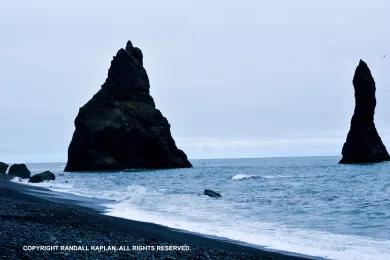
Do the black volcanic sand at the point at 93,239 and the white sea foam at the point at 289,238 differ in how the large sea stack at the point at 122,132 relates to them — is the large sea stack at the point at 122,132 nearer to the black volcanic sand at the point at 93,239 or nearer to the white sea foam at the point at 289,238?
the white sea foam at the point at 289,238

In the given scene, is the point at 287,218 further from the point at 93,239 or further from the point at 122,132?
the point at 122,132

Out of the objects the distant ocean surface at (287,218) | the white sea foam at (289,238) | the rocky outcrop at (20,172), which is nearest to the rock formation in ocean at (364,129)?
the rocky outcrop at (20,172)

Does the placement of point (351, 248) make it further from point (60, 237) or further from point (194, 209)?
point (194, 209)

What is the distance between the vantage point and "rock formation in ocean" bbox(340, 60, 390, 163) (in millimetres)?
121750

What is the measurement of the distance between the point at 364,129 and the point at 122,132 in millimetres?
53701

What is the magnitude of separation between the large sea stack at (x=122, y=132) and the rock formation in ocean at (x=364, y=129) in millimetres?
38521

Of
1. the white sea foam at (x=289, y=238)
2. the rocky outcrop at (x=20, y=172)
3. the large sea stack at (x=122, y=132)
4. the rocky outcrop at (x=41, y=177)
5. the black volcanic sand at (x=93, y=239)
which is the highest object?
the large sea stack at (x=122, y=132)

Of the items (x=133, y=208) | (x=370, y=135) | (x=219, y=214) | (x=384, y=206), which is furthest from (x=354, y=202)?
(x=370, y=135)

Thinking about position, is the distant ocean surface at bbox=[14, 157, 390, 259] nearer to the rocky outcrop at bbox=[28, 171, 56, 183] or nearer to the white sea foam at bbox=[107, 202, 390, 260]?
the white sea foam at bbox=[107, 202, 390, 260]

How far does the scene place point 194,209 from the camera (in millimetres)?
33844

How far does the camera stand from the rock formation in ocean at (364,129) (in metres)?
122

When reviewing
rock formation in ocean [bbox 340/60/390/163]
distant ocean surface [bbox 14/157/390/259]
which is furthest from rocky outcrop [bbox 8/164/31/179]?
rock formation in ocean [bbox 340/60/390/163]

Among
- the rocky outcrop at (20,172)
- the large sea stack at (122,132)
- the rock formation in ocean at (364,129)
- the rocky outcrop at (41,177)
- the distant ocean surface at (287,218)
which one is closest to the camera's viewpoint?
the distant ocean surface at (287,218)

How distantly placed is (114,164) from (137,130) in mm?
8604
